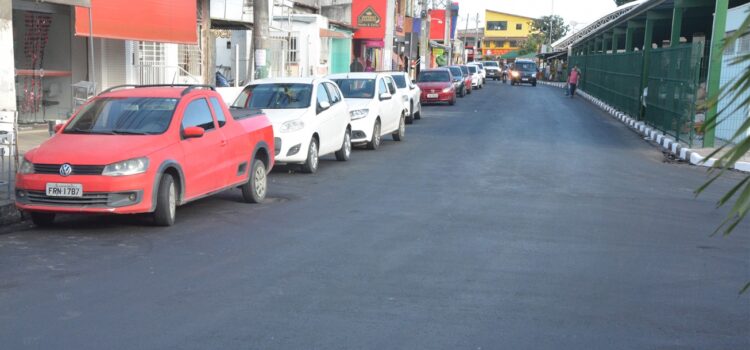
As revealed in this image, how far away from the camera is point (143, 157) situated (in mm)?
8547

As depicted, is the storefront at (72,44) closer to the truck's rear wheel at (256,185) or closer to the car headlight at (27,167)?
the truck's rear wheel at (256,185)

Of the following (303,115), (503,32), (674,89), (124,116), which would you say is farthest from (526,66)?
(503,32)

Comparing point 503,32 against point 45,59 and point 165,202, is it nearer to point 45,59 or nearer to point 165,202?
point 45,59

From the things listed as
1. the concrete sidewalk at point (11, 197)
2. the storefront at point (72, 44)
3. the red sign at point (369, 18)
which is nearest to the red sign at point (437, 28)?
the red sign at point (369, 18)

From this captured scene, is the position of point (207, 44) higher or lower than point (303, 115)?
higher

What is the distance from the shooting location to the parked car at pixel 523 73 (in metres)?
66.4

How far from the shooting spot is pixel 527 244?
8352 millimetres

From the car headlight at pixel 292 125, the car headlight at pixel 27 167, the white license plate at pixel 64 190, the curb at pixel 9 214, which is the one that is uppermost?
the car headlight at pixel 292 125

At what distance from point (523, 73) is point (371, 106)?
5133 centimetres

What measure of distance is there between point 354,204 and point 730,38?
898 cm

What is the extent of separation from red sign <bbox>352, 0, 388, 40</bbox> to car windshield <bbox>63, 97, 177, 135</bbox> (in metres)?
32.9

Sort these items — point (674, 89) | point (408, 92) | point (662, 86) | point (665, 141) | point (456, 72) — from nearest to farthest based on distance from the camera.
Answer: point (665, 141)
point (674, 89)
point (662, 86)
point (408, 92)
point (456, 72)

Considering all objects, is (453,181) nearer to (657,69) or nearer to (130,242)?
(130,242)

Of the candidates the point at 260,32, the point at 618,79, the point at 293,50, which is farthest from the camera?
the point at 618,79
